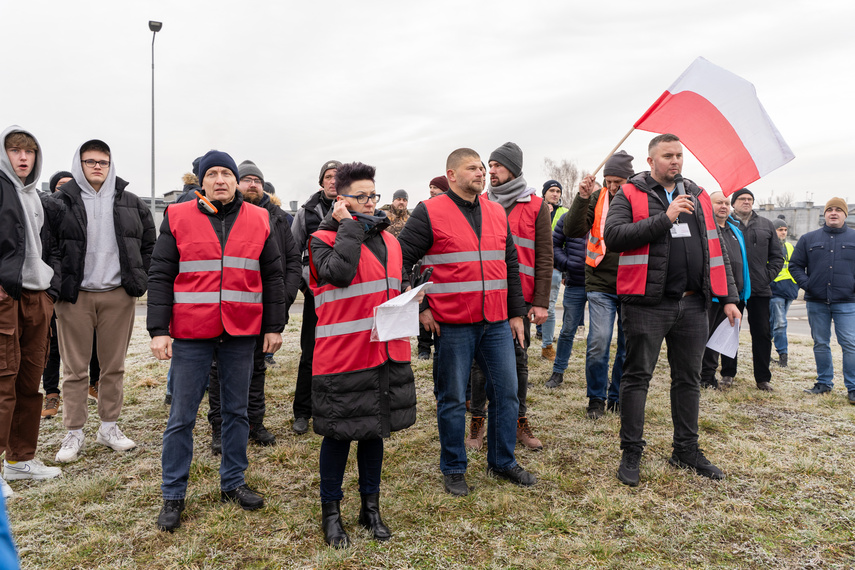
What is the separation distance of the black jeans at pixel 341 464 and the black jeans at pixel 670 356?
1.93m

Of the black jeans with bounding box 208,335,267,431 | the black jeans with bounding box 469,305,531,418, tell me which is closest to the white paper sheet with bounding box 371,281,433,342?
the black jeans with bounding box 469,305,531,418

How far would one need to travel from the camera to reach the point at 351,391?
9.77ft

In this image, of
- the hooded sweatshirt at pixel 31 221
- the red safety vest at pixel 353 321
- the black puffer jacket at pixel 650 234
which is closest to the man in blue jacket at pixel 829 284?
the black puffer jacket at pixel 650 234

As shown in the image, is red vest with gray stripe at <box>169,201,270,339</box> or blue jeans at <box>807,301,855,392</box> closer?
red vest with gray stripe at <box>169,201,270,339</box>

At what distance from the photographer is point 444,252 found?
3730mm

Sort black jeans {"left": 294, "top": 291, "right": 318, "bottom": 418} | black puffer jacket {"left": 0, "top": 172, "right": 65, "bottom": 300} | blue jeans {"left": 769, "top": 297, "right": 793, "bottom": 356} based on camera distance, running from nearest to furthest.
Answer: black puffer jacket {"left": 0, "top": 172, "right": 65, "bottom": 300}, black jeans {"left": 294, "top": 291, "right": 318, "bottom": 418}, blue jeans {"left": 769, "top": 297, "right": 793, "bottom": 356}

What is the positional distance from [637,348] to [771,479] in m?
1.37

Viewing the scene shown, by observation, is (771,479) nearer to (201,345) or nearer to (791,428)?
(791,428)

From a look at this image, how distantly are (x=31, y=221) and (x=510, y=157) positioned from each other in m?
3.68

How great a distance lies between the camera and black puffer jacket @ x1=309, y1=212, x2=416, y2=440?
2.95 metres

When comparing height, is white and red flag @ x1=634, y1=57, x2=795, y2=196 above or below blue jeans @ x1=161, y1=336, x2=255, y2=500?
above

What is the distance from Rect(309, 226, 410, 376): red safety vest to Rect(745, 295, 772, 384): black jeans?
18.4 ft

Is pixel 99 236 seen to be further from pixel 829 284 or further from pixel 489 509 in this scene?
pixel 829 284

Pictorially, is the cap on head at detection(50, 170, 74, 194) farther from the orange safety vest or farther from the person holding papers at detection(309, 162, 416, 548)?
the orange safety vest
